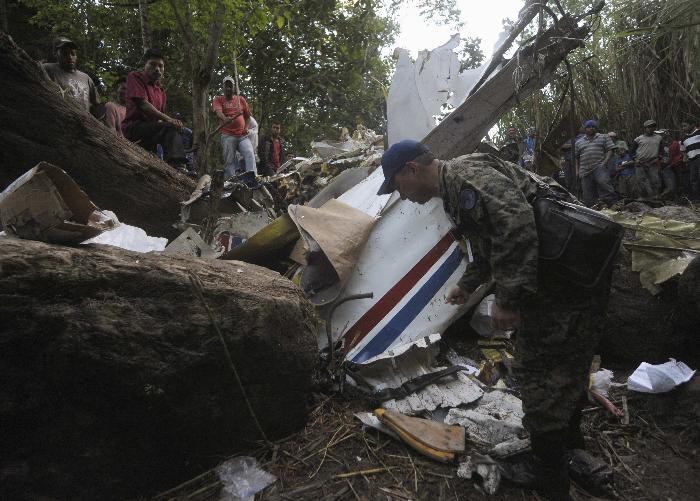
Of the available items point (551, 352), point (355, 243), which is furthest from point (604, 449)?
point (355, 243)

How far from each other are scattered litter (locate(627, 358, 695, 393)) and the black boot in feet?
3.13

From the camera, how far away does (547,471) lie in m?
1.78

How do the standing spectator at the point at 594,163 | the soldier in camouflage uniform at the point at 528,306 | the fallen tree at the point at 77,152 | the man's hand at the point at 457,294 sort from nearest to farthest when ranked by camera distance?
1. the soldier in camouflage uniform at the point at 528,306
2. the man's hand at the point at 457,294
3. the fallen tree at the point at 77,152
4. the standing spectator at the point at 594,163

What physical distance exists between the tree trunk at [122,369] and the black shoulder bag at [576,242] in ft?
3.97

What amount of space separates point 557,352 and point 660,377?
103cm

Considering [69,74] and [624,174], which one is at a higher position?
[69,74]

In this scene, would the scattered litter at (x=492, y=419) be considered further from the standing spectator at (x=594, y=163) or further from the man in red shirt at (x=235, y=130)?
the standing spectator at (x=594, y=163)

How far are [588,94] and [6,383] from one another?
1071 cm

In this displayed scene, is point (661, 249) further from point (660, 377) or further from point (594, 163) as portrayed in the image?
point (594, 163)

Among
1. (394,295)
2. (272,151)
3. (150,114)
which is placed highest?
(150,114)

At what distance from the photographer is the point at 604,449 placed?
2.13m

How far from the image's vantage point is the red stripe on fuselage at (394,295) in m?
2.95

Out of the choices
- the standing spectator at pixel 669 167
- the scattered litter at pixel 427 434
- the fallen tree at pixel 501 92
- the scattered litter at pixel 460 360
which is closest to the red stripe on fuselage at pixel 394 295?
the scattered litter at pixel 460 360

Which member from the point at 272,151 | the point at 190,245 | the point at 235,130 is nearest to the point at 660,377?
the point at 190,245
